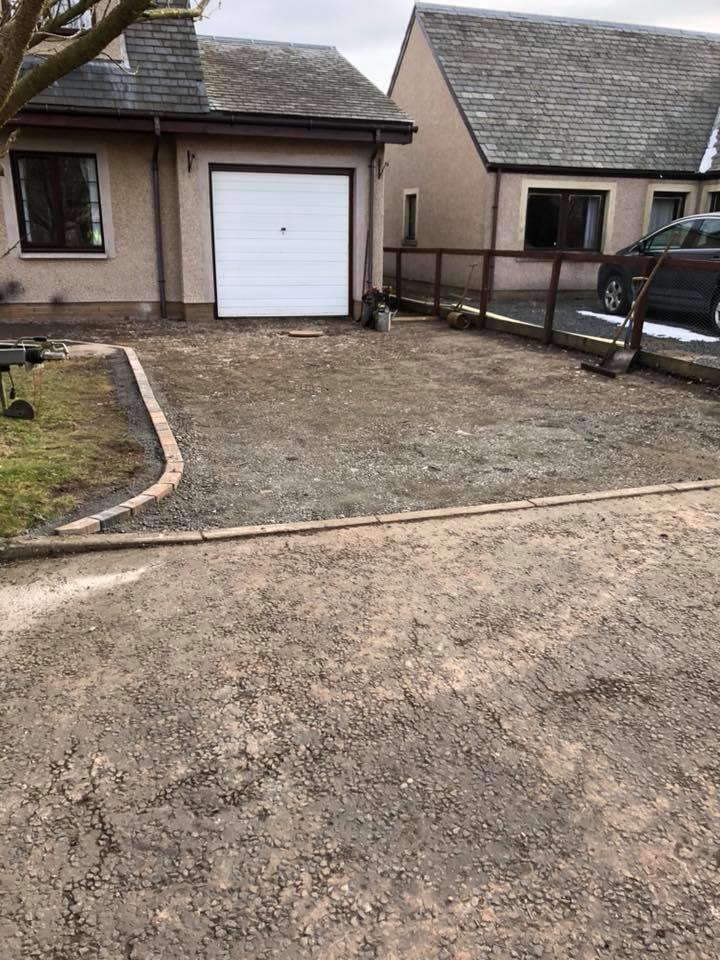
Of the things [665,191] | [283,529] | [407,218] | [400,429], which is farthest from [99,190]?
[665,191]

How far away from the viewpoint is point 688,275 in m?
11.8

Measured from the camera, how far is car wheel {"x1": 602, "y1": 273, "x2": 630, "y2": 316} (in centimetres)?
1399

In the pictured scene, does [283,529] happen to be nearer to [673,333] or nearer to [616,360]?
[616,360]

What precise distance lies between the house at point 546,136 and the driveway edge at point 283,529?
13086 millimetres

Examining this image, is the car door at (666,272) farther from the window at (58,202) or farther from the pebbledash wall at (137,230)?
the window at (58,202)

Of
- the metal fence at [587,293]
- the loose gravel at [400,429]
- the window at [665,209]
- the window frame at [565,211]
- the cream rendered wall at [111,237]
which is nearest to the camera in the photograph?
the loose gravel at [400,429]

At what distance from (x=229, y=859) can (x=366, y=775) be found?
0.56 metres

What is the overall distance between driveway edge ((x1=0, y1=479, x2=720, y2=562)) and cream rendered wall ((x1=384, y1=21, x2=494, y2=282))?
13.3 meters

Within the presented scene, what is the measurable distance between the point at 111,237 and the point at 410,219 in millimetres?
10519

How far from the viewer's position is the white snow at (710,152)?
18.5 m

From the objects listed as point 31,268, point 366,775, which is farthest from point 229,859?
point 31,268

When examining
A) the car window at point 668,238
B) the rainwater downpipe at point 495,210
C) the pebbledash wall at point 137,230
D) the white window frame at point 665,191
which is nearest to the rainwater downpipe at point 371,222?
the pebbledash wall at point 137,230

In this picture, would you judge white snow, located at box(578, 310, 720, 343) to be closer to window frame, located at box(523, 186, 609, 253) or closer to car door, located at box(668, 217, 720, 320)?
car door, located at box(668, 217, 720, 320)

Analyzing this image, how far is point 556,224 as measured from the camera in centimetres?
1817
